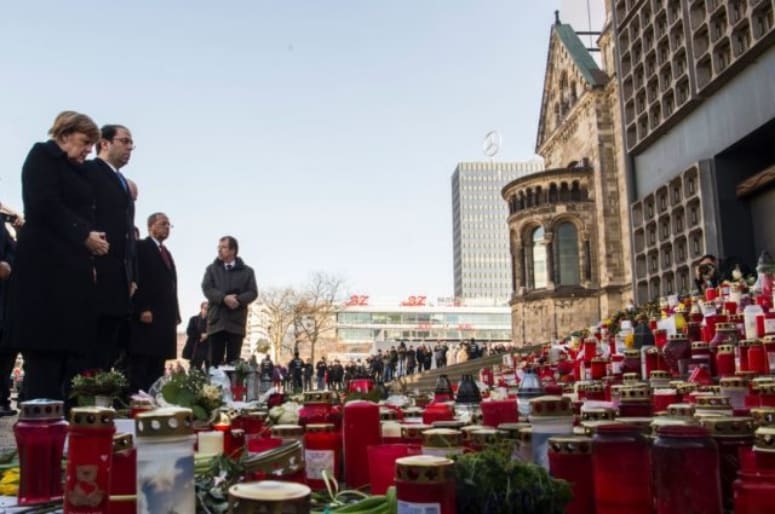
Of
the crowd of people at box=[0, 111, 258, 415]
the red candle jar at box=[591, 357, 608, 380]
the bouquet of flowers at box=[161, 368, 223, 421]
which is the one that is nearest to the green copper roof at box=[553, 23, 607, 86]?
the red candle jar at box=[591, 357, 608, 380]

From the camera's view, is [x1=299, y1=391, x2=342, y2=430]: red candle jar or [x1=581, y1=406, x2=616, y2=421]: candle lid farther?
[x1=299, y1=391, x2=342, y2=430]: red candle jar

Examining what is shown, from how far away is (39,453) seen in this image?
2.29 m

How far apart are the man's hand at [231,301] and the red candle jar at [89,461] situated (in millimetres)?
5822

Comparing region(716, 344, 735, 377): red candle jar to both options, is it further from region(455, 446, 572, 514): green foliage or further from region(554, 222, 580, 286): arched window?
region(554, 222, 580, 286): arched window

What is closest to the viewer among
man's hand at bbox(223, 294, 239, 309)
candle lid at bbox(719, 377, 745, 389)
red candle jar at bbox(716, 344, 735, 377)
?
candle lid at bbox(719, 377, 745, 389)

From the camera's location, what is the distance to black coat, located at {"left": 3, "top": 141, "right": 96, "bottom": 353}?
12.1 ft

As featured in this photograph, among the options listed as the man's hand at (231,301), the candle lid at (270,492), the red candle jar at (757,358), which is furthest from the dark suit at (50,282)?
the red candle jar at (757,358)

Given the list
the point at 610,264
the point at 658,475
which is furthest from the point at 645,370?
the point at 610,264

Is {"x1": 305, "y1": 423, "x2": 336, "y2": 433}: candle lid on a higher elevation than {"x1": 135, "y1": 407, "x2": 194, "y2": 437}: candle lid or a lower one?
lower

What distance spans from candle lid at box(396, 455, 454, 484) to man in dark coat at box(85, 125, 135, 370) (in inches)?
128

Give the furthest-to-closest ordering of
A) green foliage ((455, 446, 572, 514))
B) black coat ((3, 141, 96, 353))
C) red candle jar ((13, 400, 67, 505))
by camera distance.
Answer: black coat ((3, 141, 96, 353))
red candle jar ((13, 400, 67, 505))
green foliage ((455, 446, 572, 514))

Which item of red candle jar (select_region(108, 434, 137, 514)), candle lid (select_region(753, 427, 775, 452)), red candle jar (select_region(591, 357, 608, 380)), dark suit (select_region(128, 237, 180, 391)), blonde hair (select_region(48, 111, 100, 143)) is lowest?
red candle jar (select_region(108, 434, 137, 514))

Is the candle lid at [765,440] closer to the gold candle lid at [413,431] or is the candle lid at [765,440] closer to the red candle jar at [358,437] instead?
the gold candle lid at [413,431]

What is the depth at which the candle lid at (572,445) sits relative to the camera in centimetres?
179
